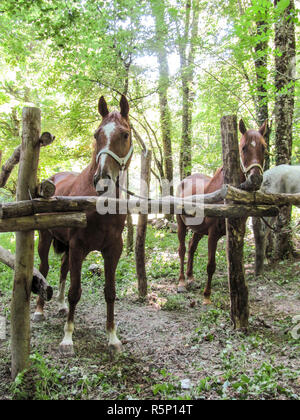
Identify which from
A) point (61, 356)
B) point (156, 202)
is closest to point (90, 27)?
point (156, 202)

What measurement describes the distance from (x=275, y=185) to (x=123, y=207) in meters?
4.15

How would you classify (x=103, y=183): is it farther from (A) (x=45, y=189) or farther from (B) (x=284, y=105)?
(B) (x=284, y=105)

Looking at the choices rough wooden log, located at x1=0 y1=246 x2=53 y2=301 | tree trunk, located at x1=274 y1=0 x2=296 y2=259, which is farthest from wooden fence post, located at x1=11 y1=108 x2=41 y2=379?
tree trunk, located at x1=274 y1=0 x2=296 y2=259

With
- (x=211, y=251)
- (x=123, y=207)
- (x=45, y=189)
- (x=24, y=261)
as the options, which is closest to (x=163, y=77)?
(x=211, y=251)

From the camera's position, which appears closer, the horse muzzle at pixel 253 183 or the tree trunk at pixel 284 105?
the horse muzzle at pixel 253 183

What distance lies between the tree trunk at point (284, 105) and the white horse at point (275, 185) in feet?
1.64

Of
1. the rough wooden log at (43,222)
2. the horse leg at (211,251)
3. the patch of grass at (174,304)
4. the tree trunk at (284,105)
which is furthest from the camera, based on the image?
the tree trunk at (284,105)

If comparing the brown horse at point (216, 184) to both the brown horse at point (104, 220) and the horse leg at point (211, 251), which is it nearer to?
the horse leg at point (211, 251)

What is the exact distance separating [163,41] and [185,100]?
3453 mm

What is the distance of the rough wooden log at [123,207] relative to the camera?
2.64 m

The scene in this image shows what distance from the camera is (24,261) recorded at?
8.93ft

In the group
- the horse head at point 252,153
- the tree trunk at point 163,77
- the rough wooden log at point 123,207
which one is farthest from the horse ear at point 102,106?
the tree trunk at point 163,77

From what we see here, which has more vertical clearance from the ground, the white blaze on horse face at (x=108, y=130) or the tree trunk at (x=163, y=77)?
the tree trunk at (x=163, y=77)

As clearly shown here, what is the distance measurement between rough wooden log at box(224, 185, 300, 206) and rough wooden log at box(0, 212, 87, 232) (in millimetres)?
1748
